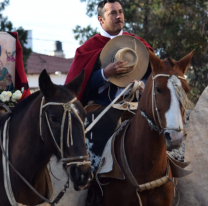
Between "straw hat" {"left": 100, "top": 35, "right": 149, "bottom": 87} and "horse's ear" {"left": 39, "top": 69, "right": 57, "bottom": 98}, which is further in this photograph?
"straw hat" {"left": 100, "top": 35, "right": 149, "bottom": 87}

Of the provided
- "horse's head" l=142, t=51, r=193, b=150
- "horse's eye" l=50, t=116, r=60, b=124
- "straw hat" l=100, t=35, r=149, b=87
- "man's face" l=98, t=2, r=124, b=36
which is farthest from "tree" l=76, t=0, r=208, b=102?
"horse's eye" l=50, t=116, r=60, b=124

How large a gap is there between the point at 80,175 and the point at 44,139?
1.66ft

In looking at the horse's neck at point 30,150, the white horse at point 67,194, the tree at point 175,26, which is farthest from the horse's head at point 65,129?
the tree at point 175,26

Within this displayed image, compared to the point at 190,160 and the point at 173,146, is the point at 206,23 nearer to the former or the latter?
the point at 190,160

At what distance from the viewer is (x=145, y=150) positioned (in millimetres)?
4145

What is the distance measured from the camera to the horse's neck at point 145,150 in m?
4.09

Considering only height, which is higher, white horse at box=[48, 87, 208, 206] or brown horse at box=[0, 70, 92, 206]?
brown horse at box=[0, 70, 92, 206]

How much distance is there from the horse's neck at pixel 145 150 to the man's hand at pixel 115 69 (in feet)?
2.58

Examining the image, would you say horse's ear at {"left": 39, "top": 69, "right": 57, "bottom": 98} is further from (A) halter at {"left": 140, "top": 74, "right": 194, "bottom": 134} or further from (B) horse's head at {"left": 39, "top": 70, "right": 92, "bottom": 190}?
(A) halter at {"left": 140, "top": 74, "right": 194, "bottom": 134}

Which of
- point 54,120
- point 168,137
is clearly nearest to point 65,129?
point 54,120

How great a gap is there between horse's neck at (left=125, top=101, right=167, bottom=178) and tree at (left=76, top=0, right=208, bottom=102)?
30.8 ft

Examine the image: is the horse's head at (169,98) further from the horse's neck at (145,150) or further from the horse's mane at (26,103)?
the horse's mane at (26,103)

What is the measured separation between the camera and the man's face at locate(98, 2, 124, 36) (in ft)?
17.2

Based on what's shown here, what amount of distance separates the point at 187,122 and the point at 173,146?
165 cm
